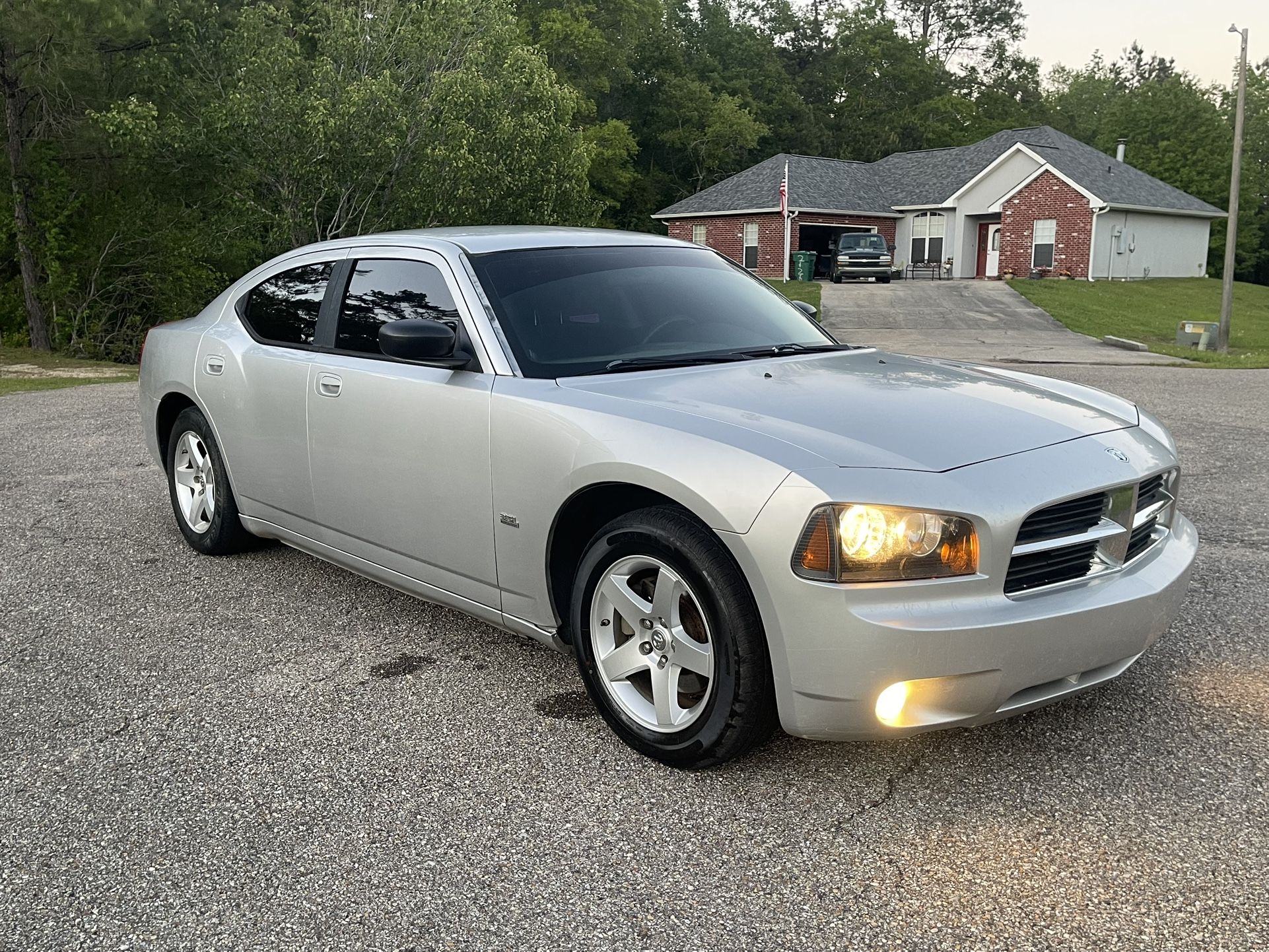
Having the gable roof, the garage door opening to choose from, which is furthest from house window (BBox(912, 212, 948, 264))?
the garage door opening

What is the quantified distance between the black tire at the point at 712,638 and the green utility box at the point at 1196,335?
77.6 ft

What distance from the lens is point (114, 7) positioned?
19422 mm

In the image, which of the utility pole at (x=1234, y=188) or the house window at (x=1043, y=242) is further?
the house window at (x=1043, y=242)

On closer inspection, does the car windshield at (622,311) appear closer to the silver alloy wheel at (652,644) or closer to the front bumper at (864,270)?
the silver alloy wheel at (652,644)

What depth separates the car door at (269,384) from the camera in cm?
490

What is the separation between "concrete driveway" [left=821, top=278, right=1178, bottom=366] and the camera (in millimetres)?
21609

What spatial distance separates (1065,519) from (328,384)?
292 cm

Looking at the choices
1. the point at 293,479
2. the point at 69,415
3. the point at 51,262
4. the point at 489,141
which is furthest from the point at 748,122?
the point at 293,479

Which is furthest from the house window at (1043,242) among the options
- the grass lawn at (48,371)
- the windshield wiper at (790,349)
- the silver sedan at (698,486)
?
the windshield wiper at (790,349)

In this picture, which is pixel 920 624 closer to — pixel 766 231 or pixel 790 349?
pixel 790 349

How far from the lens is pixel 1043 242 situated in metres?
43.8

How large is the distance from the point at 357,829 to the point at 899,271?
45199mm

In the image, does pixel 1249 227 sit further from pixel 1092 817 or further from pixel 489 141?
pixel 1092 817

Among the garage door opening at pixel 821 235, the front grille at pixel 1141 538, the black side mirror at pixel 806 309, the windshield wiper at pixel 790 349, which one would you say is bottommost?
the front grille at pixel 1141 538
